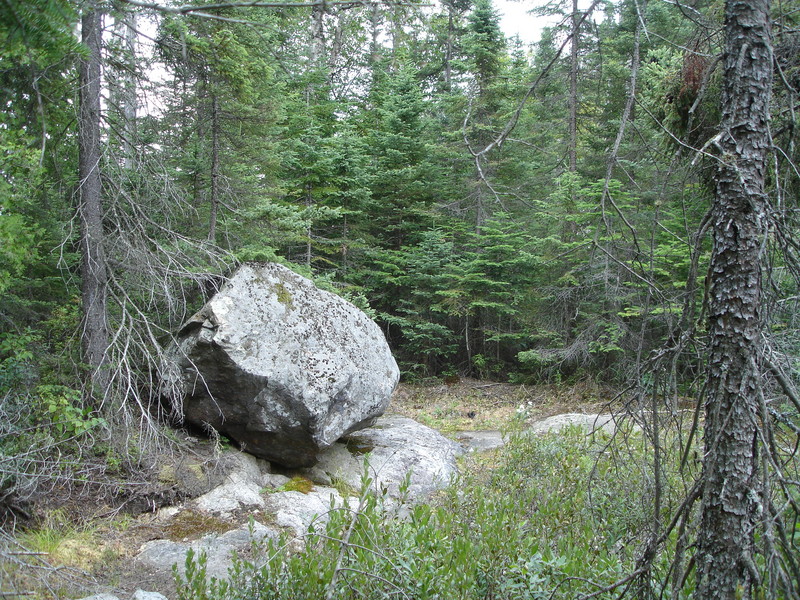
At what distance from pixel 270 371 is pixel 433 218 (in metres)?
9.10

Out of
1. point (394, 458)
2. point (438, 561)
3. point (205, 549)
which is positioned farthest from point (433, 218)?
point (438, 561)

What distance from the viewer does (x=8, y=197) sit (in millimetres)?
4969

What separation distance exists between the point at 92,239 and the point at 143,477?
2.82 m

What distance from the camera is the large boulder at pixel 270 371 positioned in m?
7.08

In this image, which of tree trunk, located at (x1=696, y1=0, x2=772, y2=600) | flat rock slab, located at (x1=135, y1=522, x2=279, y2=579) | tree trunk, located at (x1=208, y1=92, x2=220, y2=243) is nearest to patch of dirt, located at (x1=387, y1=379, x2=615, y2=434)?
tree trunk, located at (x1=208, y1=92, x2=220, y2=243)

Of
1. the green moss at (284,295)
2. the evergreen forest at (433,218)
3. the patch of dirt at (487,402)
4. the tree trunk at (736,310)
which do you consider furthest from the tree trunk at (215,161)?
the tree trunk at (736,310)

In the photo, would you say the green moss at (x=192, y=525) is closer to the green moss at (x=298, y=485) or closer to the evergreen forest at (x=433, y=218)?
the evergreen forest at (x=433, y=218)

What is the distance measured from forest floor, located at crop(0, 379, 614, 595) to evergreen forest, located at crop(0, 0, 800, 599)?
401 millimetres

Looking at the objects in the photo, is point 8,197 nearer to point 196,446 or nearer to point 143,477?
point 143,477

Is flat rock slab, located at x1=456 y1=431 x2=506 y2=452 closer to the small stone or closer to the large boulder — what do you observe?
the large boulder

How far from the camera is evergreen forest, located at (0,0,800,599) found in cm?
235

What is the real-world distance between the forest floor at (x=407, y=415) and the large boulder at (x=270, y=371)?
71 centimetres

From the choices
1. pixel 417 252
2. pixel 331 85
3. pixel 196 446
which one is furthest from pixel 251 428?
pixel 331 85

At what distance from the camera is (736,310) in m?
2.37
